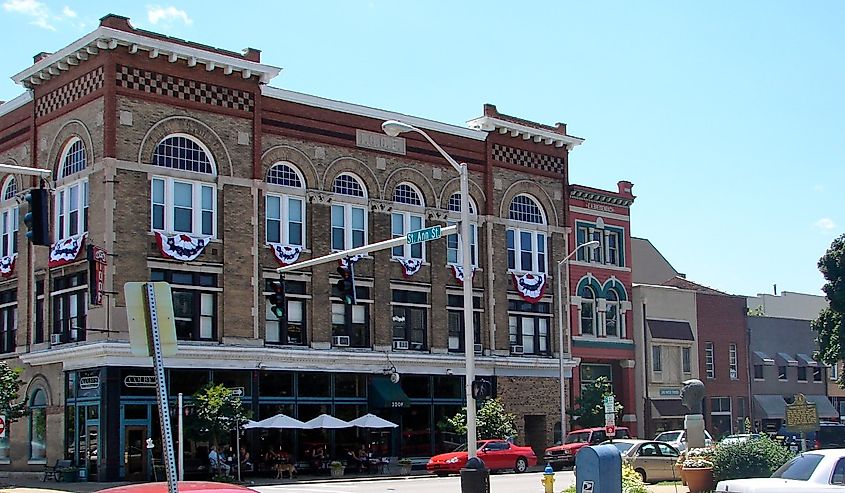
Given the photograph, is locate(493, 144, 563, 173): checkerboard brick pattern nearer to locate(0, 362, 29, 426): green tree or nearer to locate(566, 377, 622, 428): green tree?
locate(566, 377, 622, 428): green tree

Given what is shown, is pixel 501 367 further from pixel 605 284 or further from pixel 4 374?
pixel 4 374

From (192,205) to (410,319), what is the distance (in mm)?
12071

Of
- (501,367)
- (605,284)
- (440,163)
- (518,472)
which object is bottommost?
(518,472)

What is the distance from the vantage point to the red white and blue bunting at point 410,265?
1975 inches

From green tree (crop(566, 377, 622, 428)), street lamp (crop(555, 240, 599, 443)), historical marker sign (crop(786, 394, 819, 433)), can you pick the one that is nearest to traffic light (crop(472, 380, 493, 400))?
historical marker sign (crop(786, 394, 819, 433))

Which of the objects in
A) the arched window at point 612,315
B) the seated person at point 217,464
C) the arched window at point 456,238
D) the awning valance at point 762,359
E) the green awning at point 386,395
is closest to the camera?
the seated person at point 217,464

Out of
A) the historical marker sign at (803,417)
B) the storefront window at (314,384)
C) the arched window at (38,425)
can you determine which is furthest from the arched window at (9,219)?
the historical marker sign at (803,417)

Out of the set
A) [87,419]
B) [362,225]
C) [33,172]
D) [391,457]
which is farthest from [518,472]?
[33,172]

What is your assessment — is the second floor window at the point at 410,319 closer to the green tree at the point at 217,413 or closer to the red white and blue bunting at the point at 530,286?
the red white and blue bunting at the point at 530,286

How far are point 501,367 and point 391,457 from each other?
313 inches

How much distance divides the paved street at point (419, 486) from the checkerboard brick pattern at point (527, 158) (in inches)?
725

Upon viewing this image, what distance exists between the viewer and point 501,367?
2110 inches

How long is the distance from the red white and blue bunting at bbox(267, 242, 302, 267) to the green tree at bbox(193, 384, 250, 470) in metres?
6.51

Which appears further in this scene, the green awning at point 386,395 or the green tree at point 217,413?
the green awning at point 386,395
